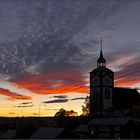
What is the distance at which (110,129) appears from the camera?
242 ft

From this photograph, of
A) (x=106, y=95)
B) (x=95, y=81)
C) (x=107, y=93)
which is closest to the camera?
(x=106, y=95)

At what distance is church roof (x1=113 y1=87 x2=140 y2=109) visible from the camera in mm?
113062

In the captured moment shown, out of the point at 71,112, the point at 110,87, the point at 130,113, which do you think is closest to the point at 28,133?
the point at 130,113

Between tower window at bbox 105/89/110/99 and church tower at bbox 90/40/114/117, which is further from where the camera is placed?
tower window at bbox 105/89/110/99

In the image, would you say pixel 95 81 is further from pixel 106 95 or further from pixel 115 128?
pixel 115 128

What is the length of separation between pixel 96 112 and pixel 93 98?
5898mm

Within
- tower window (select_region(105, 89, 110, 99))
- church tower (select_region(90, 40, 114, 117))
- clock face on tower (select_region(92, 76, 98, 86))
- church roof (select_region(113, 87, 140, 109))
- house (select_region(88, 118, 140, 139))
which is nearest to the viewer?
house (select_region(88, 118, 140, 139))

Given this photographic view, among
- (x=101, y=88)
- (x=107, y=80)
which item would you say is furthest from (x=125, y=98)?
(x=107, y=80)

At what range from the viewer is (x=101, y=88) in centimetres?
11475

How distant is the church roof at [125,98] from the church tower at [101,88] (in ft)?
5.18

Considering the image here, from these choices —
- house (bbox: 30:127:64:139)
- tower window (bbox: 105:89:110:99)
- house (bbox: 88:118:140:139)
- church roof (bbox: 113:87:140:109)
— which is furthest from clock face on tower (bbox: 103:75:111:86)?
house (bbox: 30:127:64:139)

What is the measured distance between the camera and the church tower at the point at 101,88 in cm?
11075

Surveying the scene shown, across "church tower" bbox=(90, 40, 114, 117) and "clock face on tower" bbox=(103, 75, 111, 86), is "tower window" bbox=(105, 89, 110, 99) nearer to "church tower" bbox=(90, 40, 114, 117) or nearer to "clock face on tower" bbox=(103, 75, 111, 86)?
"church tower" bbox=(90, 40, 114, 117)

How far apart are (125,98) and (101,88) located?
7.05 m
